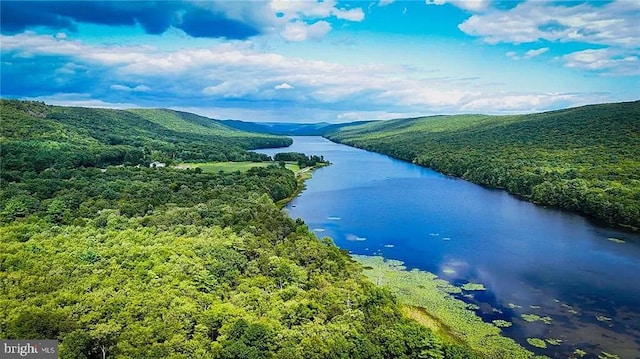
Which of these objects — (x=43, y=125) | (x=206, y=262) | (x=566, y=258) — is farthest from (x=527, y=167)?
(x=43, y=125)

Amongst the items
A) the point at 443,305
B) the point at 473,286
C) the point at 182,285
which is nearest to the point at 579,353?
the point at 443,305

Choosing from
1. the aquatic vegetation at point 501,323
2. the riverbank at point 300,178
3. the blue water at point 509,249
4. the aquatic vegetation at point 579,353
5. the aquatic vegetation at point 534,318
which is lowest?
the aquatic vegetation at point 579,353

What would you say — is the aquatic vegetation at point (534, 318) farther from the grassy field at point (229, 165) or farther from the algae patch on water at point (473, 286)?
the grassy field at point (229, 165)

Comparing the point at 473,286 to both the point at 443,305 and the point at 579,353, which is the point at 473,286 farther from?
the point at 579,353

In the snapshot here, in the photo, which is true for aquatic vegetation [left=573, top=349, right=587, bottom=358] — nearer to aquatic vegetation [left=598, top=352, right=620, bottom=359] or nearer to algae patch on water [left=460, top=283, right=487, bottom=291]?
aquatic vegetation [left=598, top=352, right=620, bottom=359]

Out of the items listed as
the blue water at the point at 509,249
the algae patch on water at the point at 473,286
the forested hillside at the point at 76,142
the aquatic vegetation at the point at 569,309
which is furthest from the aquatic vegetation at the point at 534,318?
the forested hillside at the point at 76,142

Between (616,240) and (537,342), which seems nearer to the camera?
(537,342)
